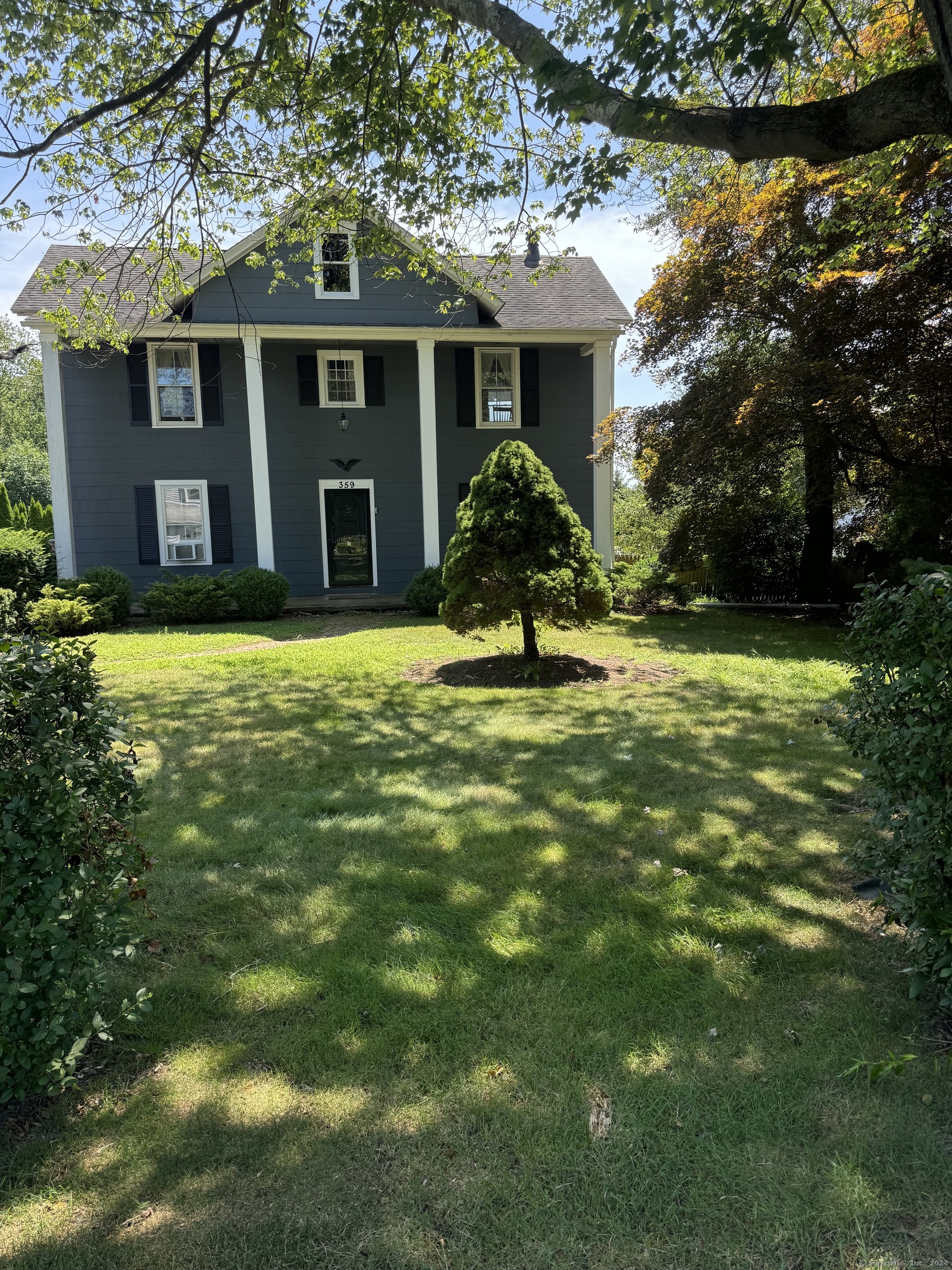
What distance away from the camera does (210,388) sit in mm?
16156

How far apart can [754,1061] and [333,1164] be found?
1.30 metres

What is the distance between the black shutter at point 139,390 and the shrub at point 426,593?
22.7ft

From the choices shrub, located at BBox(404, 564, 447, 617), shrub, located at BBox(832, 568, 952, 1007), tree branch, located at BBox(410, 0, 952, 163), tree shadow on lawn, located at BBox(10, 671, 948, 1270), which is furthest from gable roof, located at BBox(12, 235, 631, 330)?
shrub, located at BBox(832, 568, 952, 1007)

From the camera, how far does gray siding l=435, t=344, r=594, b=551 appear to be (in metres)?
16.6

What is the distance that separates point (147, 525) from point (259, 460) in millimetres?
2940

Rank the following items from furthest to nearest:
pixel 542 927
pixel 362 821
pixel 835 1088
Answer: pixel 362 821 < pixel 542 927 < pixel 835 1088

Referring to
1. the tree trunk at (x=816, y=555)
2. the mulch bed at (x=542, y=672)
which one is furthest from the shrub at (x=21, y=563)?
the tree trunk at (x=816, y=555)

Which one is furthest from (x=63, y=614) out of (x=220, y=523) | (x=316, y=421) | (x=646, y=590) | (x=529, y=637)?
(x=646, y=590)

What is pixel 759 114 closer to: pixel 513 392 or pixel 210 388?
pixel 513 392

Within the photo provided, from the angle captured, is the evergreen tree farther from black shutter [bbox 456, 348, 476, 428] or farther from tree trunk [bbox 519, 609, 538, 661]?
black shutter [bbox 456, 348, 476, 428]

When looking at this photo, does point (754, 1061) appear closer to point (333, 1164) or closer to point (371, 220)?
point (333, 1164)

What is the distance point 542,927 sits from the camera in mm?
3141

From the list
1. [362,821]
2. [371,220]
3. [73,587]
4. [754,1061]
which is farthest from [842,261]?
[73,587]

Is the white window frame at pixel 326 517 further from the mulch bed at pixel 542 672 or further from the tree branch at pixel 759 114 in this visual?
the tree branch at pixel 759 114
